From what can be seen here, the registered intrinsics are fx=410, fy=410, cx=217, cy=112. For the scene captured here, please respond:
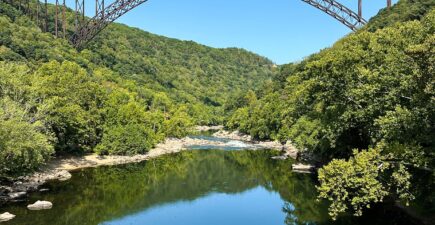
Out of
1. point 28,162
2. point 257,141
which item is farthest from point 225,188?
point 257,141

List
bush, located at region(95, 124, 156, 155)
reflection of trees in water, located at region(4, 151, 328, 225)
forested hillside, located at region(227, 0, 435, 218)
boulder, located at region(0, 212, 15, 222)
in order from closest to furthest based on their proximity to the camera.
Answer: forested hillside, located at region(227, 0, 435, 218) → boulder, located at region(0, 212, 15, 222) → reflection of trees in water, located at region(4, 151, 328, 225) → bush, located at region(95, 124, 156, 155)

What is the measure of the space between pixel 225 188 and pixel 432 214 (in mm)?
16835

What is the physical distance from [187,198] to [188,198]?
8 centimetres

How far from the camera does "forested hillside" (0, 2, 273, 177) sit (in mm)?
28203

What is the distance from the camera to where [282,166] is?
145 feet

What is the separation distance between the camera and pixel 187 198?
102 ft

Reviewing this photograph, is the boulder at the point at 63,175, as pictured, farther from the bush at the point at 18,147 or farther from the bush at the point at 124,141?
the bush at the point at 124,141

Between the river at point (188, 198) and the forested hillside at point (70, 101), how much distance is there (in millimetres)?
4309

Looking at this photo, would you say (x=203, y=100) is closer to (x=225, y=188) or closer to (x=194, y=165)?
(x=194, y=165)

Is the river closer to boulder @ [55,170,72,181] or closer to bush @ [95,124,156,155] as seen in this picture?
boulder @ [55,170,72,181]

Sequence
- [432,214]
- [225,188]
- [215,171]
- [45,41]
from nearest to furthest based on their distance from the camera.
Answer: [432,214]
[225,188]
[215,171]
[45,41]

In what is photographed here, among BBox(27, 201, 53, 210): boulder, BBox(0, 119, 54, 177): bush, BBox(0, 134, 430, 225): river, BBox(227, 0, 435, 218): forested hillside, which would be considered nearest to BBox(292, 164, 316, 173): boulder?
BBox(0, 134, 430, 225): river

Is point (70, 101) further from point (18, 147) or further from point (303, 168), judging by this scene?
point (303, 168)

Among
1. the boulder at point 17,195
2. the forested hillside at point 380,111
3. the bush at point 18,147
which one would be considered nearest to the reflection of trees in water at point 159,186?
the boulder at point 17,195
